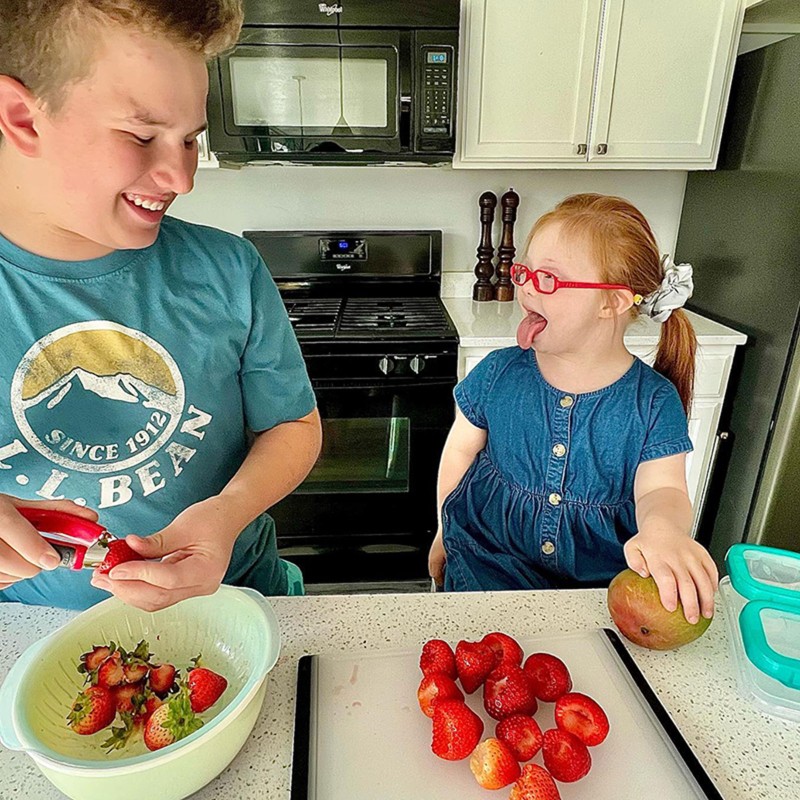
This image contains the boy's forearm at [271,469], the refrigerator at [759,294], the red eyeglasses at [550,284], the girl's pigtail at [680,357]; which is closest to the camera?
the boy's forearm at [271,469]

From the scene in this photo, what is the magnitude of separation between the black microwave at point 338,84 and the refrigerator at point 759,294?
929 mm

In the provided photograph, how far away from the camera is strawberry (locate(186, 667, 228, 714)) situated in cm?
59

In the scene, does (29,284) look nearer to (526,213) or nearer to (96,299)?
(96,299)

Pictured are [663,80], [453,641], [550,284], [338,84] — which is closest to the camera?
[453,641]

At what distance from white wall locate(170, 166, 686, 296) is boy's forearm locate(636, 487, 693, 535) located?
1.64 metres

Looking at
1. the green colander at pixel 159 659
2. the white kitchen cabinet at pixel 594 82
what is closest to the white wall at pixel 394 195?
the white kitchen cabinet at pixel 594 82

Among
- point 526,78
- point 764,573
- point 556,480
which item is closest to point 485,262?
point 526,78

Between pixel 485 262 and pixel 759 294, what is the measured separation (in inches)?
36.1

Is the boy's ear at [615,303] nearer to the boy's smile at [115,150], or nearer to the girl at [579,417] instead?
the girl at [579,417]

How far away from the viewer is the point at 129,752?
557 mm

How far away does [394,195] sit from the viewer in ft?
7.74

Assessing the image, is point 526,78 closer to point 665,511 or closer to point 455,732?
point 665,511

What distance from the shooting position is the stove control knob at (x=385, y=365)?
1.87 meters

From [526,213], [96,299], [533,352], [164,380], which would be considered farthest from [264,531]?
[526,213]
